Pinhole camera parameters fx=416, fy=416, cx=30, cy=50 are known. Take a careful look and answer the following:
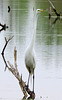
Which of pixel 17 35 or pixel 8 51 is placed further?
pixel 17 35

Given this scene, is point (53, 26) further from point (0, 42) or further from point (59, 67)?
point (59, 67)

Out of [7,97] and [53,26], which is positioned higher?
[7,97]

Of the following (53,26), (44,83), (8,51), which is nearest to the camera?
(44,83)

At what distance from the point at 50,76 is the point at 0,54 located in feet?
15.8

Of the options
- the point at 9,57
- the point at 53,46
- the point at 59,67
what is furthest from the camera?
the point at 53,46

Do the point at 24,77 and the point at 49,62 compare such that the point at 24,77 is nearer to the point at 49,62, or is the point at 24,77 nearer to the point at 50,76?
the point at 50,76

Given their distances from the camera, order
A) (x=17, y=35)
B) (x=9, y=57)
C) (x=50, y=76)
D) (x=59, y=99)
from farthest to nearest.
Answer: (x=17, y=35) → (x=9, y=57) → (x=50, y=76) → (x=59, y=99)

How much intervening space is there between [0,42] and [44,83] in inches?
385

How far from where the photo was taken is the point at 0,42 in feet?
72.1

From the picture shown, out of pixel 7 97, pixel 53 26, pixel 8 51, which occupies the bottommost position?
pixel 53 26

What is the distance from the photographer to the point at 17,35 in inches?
1015

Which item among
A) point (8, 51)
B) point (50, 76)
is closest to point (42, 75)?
point (50, 76)

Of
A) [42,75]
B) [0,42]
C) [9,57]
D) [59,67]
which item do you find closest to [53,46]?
[0,42]

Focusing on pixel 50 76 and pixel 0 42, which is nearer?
pixel 50 76
